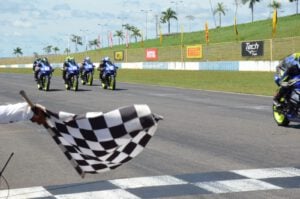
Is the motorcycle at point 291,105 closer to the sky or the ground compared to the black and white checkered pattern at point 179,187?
closer to the sky

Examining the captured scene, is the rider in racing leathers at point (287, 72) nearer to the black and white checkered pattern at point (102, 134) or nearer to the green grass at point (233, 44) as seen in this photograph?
the black and white checkered pattern at point (102, 134)

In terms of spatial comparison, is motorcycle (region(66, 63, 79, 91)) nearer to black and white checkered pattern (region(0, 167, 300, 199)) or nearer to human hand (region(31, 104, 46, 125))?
black and white checkered pattern (region(0, 167, 300, 199))

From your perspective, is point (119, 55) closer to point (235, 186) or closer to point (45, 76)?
point (45, 76)

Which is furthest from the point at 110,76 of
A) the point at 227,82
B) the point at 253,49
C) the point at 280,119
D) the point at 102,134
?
the point at 102,134

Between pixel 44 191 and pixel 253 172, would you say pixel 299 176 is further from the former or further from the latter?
pixel 44 191

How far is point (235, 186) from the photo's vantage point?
22.1 ft

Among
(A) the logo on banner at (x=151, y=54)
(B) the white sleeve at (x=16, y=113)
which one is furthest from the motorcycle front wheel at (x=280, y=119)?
(A) the logo on banner at (x=151, y=54)

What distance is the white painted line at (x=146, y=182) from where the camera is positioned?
690 cm

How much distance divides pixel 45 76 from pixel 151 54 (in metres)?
45.6

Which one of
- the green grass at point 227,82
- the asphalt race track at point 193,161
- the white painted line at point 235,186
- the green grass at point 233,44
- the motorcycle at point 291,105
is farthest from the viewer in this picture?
the green grass at point 233,44

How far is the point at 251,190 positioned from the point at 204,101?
47.2 feet

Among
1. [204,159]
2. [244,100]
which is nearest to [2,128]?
[204,159]

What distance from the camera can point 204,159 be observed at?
8750mm

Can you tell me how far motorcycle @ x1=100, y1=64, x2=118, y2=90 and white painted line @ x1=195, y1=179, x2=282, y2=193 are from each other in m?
21.9
